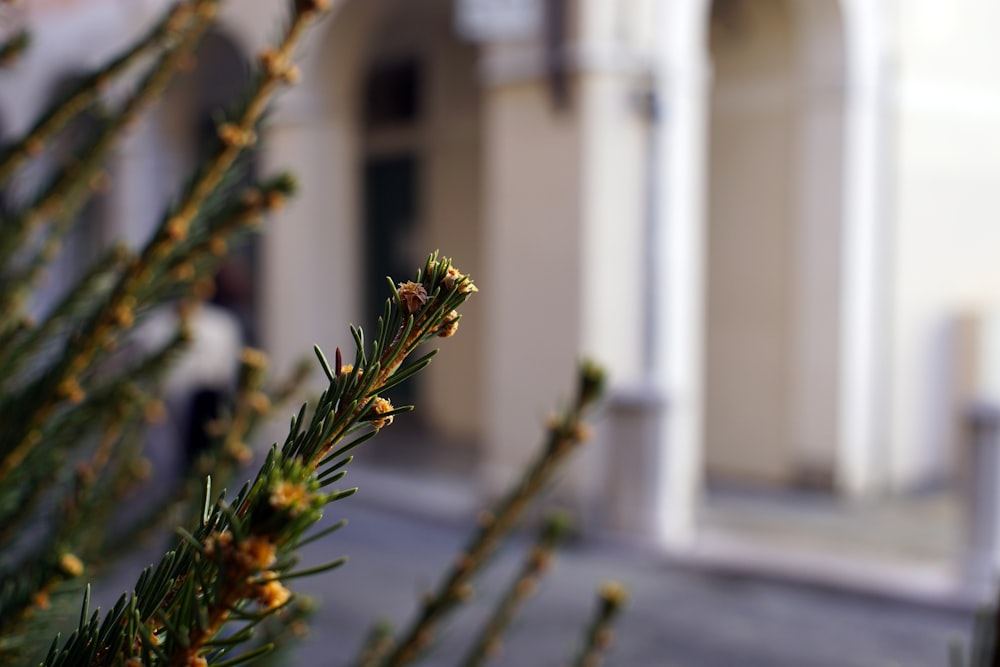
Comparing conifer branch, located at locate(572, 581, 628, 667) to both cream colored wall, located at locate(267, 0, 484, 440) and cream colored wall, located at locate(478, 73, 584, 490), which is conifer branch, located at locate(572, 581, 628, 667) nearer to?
cream colored wall, located at locate(478, 73, 584, 490)

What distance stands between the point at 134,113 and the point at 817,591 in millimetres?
5902

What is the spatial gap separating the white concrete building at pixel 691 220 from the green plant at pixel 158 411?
5.92 metres

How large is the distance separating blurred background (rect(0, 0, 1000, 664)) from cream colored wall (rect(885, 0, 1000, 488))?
0.08 ft

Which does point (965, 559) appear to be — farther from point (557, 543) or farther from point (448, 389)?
point (448, 389)

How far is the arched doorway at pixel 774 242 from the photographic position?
28.5 feet

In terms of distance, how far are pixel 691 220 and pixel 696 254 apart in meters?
0.60

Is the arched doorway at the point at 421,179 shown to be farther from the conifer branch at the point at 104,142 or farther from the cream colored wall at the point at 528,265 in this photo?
the conifer branch at the point at 104,142

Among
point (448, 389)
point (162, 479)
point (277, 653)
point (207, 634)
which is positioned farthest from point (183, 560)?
point (448, 389)

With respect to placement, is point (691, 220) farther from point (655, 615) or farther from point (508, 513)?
point (508, 513)

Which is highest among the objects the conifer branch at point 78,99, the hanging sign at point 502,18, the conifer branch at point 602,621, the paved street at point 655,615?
the conifer branch at point 78,99

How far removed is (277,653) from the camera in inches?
46.3

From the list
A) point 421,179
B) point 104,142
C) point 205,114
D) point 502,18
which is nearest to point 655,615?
point 502,18

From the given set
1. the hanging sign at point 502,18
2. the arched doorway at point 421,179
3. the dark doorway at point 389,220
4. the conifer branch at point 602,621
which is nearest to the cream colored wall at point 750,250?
the arched doorway at point 421,179

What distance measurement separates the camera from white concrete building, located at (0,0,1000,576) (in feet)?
24.3
